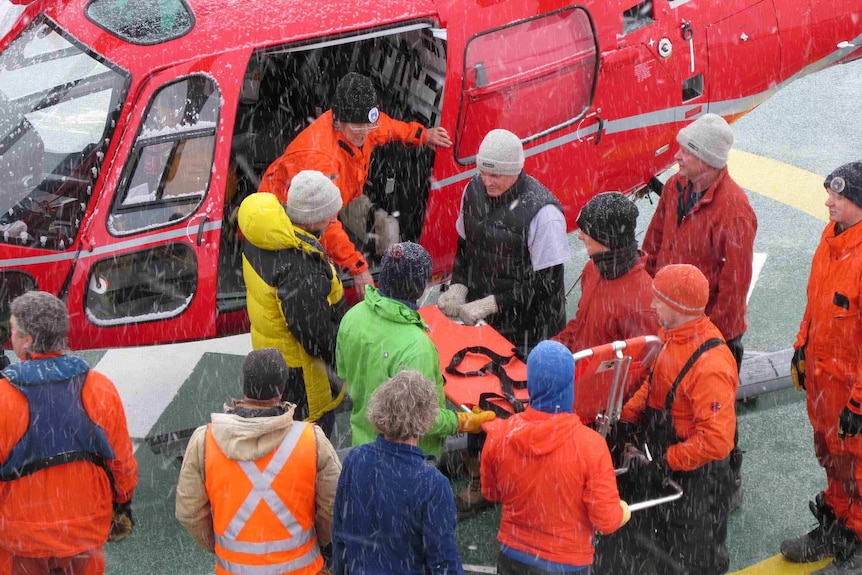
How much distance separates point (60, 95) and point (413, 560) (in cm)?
317

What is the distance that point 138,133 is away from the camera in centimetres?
510

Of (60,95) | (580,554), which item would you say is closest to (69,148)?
(60,95)

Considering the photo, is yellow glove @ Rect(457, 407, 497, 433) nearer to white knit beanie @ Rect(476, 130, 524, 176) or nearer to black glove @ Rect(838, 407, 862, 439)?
white knit beanie @ Rect(476, 130, 524, 176)

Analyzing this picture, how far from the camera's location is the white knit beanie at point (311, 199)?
471 centimetres

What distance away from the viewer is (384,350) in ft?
13.6

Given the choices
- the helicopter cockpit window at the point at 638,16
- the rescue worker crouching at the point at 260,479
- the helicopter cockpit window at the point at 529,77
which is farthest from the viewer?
the helicopter cockpit window at the point at 638,16

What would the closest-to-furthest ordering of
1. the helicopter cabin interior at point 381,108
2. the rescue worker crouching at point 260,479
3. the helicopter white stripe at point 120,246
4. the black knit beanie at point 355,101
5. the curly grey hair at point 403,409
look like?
the curly grey hair at point 403,409 < the rescue worker crouching at point 260,479 < the helicopter white stripe at point 120,246 < the black knit beanie at point 355,101 < the helicopter cabin interior at point 381,108

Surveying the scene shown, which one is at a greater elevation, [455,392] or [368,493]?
[368,493]

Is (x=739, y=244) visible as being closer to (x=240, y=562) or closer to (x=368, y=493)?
(x=368, y=493)

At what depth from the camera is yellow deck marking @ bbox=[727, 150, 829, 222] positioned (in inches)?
347

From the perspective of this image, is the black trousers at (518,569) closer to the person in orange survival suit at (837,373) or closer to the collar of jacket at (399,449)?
the collar of jacket at (399,449)

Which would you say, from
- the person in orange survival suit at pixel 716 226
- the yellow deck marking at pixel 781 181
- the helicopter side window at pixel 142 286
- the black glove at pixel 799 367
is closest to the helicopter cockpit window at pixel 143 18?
the helicopter side window at pixel 142 286

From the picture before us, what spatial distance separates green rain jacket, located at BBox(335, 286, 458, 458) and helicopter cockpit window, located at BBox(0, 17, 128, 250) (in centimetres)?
175

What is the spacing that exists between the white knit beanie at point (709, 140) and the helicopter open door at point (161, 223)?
232cm
